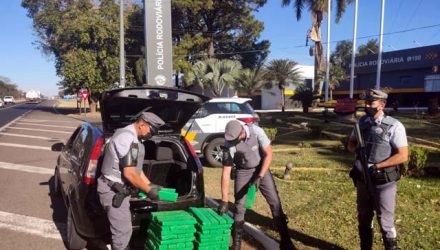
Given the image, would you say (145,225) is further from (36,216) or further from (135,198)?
(36,216)

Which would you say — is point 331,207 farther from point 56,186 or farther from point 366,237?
point 56,186

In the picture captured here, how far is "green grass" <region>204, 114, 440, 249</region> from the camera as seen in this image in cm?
522

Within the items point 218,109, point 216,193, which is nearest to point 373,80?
point 218,109

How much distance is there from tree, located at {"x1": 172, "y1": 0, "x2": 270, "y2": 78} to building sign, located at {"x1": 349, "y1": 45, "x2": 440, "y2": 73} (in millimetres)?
11343

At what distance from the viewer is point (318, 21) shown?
38.2 m

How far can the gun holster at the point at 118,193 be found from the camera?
388cm

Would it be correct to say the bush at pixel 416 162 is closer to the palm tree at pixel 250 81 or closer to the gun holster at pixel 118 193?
the gun holster at pixel 118 193

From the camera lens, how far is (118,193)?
154 inches

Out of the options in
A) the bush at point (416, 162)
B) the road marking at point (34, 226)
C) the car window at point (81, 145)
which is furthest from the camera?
the bush at point (416, 162)

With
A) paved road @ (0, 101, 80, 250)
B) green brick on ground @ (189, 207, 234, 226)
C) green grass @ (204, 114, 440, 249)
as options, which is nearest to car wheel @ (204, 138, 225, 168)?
green grass @ (204, 114, 440, 249)

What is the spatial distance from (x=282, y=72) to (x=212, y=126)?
31.7 m

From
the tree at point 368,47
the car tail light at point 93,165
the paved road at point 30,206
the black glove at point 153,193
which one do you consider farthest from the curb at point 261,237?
the tree at point 368,47

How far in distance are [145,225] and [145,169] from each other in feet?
3.18

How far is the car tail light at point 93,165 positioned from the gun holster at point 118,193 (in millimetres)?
638
